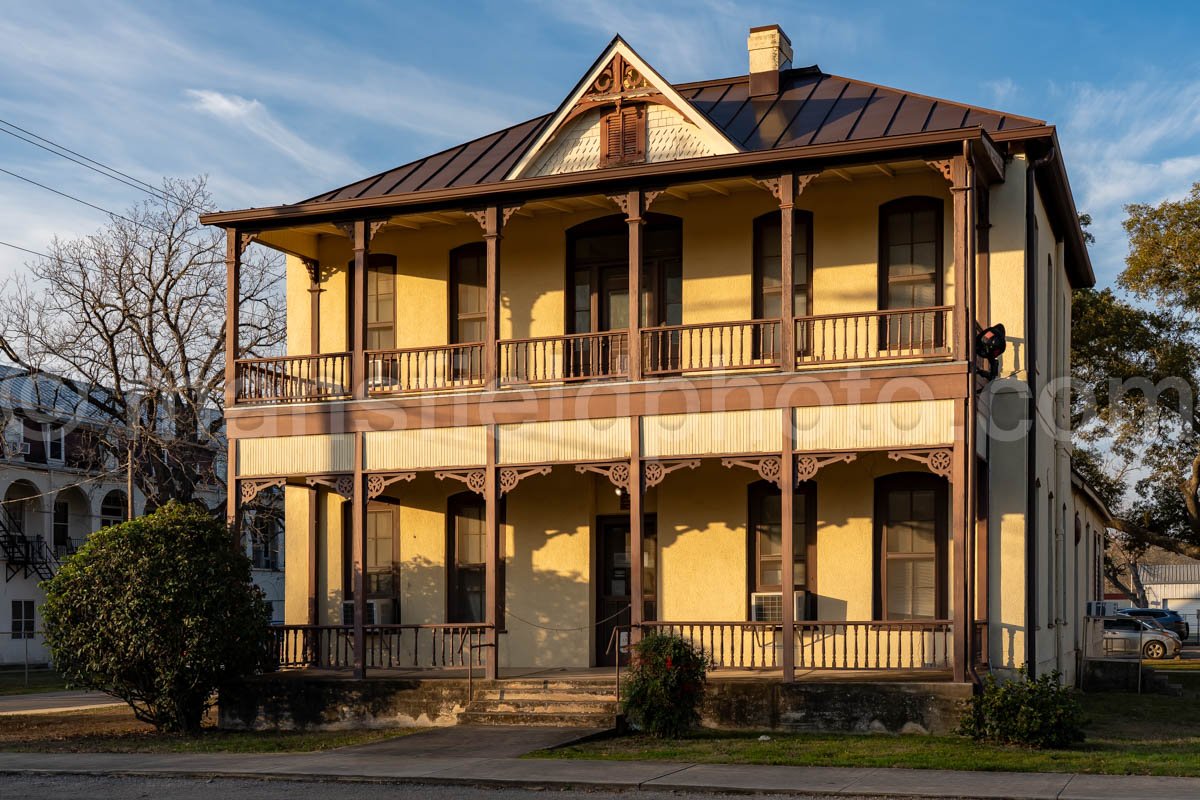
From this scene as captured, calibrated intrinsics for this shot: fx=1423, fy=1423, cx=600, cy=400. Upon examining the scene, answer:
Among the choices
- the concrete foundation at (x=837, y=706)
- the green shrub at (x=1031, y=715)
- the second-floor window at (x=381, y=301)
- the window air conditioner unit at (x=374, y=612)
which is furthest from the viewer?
the second-floor window at (x=381, y=301)

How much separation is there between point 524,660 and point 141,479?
1798 centimetres

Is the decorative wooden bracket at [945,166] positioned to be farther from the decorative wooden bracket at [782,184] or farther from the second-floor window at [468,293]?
the second-floor window at [468,293]

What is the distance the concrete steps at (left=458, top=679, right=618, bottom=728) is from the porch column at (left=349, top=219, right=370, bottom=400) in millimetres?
3790

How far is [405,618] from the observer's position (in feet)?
72.0

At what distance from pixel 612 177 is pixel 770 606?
6233 mm

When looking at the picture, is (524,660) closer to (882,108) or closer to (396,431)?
(396,431)

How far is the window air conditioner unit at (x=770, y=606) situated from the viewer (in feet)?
63.8

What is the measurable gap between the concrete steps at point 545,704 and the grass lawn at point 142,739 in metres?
1.09

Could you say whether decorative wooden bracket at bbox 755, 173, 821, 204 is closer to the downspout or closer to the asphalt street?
the downspout

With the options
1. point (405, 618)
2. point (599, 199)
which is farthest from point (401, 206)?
point (405, 618)

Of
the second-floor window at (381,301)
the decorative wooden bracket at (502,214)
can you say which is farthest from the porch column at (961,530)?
the second-floor window at (381,301)

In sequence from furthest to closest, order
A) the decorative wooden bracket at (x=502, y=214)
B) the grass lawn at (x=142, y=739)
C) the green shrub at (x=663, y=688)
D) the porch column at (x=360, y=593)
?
the decorative wooden bracket at (x=502, y=214), the porch column at (x=360, y=593), the grass lawn at (x=142, y=739), the green shrub at (x=663, y=688)

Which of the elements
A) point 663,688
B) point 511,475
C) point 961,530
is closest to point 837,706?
point 663,688

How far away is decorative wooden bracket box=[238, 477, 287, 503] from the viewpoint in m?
20.6
